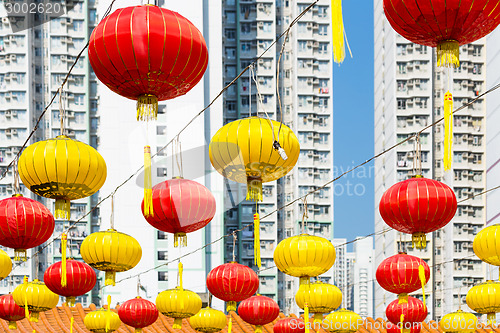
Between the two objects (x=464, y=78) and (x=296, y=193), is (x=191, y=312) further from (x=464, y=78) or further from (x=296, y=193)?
(x=464, y=78)

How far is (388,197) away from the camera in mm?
5805

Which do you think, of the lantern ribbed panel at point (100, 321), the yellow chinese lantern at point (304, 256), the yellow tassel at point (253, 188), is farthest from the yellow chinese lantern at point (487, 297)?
the lantern ribbed panel at point (100, 321)

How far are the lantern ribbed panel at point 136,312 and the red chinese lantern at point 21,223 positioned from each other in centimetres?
246

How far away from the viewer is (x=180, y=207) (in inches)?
227

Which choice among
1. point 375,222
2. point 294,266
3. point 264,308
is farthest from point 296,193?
point 294,266

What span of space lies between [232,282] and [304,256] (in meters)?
1.10

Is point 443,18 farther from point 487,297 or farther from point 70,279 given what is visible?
point 70,279

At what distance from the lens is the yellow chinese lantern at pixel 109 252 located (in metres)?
6.68

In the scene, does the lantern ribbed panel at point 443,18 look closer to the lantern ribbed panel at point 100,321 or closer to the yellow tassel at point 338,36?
the yellow tassel at point 338,36

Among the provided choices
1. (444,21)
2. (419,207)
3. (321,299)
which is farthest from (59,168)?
(321,299)

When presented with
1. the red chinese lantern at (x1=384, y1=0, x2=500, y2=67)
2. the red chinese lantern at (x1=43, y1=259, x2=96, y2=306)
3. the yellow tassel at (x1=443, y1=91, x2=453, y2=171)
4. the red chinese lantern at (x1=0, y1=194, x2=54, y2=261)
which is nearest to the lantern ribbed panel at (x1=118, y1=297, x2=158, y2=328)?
the red chinese lantern at (x1=43, y1=259, x2=96, y2=306)

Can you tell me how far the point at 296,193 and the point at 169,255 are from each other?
240 inches

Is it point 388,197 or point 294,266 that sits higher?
point 388,197

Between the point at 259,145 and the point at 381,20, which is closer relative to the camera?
the point at 259,145
